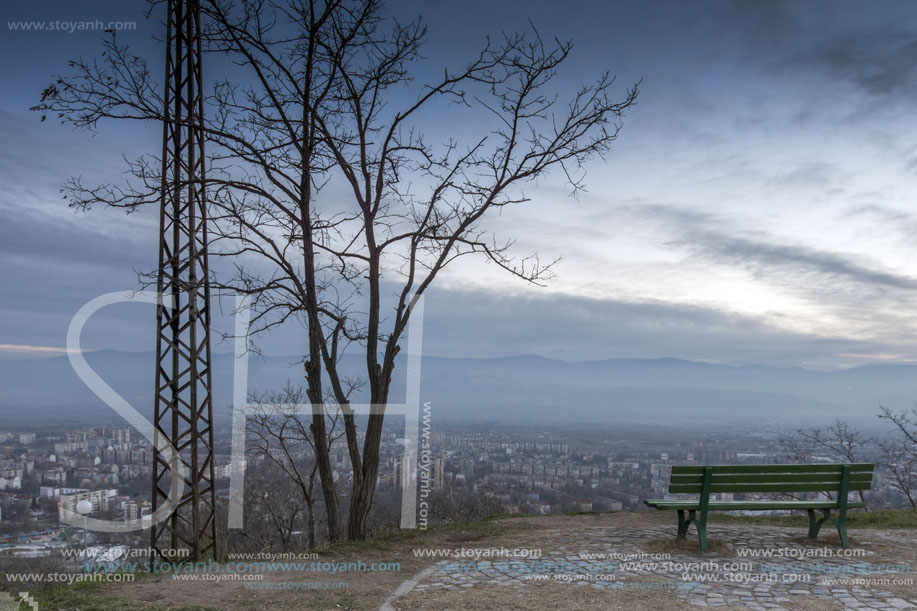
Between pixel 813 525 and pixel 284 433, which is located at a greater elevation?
pixel 813 525

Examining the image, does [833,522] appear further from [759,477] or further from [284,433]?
[284,433]

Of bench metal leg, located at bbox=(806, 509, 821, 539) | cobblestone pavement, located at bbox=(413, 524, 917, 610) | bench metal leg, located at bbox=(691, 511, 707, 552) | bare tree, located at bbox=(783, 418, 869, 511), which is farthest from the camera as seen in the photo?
bare tree, located at bbox=(783, 418, 869, 511)

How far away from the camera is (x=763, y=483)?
670 cm

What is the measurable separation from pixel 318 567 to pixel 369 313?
3.33m

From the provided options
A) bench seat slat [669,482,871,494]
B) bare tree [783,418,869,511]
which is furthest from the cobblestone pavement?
bare tree [783,418,869,511]

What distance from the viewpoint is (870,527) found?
8.50 m

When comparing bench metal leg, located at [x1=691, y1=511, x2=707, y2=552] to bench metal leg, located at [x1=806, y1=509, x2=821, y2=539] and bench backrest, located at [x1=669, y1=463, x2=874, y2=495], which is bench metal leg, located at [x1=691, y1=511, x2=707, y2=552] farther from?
bench metal leg, located at [x1=806, y1=509, x2=821, y2=539]

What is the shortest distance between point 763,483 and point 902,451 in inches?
356

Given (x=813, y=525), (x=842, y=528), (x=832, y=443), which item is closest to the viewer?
(x=842, y=528)

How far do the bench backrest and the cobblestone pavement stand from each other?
682 millimetres

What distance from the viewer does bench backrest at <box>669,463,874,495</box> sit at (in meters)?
6.60

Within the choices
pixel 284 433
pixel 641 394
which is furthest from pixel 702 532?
pixel 641 394

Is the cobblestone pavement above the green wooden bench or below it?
below

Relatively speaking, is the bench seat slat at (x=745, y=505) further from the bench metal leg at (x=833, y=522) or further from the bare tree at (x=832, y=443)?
the bare tree at (x=832, y=443)
